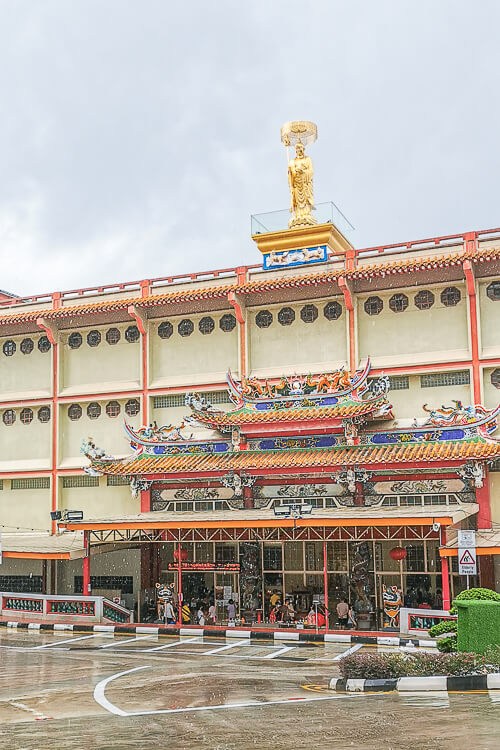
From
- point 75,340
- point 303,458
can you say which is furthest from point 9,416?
point 303,458

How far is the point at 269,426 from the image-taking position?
106 ft

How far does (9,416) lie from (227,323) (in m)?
11.1

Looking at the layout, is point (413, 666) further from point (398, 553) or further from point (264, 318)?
point (264, 318)

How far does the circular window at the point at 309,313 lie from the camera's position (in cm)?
3462

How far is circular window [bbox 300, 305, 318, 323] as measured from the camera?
114 feet

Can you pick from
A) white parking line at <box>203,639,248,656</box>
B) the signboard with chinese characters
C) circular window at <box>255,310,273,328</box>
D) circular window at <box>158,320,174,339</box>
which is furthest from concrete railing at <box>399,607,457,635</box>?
circular window at <box>158,320,174,339</box>

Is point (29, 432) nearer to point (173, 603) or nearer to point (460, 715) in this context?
point (173, 603)

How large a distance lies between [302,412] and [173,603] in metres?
8.10

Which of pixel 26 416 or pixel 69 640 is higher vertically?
pixel 26 416

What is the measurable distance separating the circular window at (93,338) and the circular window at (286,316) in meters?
8.30

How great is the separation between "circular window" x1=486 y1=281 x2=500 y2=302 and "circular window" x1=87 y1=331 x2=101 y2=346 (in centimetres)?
1638

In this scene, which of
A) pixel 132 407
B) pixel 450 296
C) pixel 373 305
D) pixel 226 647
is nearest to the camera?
pixel 226 647

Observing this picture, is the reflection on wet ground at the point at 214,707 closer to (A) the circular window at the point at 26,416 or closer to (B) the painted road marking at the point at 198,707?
(B) the painted road marking at the point at 198,707

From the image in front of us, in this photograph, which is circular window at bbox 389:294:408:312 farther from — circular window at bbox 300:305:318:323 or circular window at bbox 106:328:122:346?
circular window at bbox 106:328:122:346
